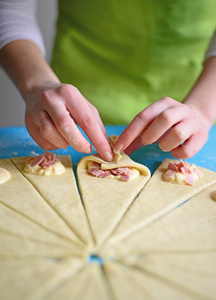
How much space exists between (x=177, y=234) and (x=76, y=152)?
1113mm

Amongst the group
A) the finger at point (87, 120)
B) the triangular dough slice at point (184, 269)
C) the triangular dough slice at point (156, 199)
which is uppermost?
the finger at point (87, 120)

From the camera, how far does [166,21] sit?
2699 mm

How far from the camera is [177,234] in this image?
4.97 feet

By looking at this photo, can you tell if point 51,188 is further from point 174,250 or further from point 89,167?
point 174,250

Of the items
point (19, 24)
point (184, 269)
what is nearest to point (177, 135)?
point (184, 269)

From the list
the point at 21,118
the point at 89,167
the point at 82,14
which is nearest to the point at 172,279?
the point at 89,167

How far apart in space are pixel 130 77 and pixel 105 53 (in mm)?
298

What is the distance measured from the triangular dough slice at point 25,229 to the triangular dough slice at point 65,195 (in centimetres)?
10

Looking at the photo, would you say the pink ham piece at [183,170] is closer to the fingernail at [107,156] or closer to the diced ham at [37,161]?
the fingernail at [107,156]

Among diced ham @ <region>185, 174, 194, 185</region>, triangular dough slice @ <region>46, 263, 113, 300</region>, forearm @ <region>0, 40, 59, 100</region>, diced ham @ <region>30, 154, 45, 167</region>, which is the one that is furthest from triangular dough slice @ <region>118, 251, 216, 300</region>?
forearm @ <region>0, 40, 59, 100</region>

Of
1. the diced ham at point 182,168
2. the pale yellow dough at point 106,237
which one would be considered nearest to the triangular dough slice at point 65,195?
the pale yellow dough at point 106,237

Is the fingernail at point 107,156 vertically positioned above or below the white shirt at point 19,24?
below

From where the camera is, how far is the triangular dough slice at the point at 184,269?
123cm

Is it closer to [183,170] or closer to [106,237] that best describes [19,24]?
[183,170]
